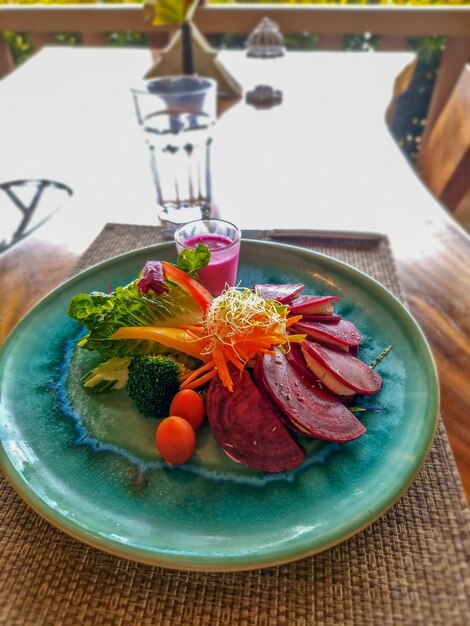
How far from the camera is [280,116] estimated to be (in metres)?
2.55

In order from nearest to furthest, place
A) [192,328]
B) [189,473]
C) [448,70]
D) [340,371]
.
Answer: [189,473] → [340,371] → [192,328] → [448,70]

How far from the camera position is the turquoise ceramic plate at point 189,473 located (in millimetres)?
747

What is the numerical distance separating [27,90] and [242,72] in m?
1.32

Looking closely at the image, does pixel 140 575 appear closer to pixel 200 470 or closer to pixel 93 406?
pixel 200 470

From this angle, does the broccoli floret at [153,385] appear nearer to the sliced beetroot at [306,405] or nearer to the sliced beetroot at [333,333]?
the sliced beetroot at [306,405]

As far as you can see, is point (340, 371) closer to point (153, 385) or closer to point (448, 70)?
point (153, 385)

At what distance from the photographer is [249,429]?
0.89 metres

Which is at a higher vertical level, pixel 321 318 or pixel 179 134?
pixel 321 318

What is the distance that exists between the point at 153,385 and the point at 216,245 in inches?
19.1

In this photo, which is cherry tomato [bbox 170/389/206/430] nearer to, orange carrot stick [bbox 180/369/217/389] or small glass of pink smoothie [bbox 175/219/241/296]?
orange carrot stick [bbox 180/369/217/389]

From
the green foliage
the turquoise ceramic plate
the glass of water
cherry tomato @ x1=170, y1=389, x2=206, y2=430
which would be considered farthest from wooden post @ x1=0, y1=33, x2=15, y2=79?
cherry tomato @ x1=170, y1=389, x2=206, y2=430

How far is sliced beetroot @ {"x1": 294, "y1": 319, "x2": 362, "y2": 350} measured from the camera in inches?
41.3

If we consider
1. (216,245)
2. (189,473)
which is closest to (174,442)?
(189,473)

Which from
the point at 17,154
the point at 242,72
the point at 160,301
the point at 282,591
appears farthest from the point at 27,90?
the point at 282,591
